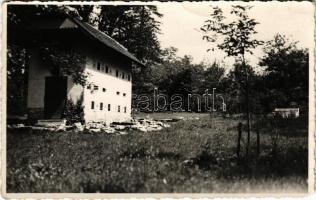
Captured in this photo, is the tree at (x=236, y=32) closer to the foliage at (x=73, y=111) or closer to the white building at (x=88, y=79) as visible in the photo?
the white building at (x=88, y=79)

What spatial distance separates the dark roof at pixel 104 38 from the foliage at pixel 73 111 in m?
1.30

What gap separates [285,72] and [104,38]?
4251 mm

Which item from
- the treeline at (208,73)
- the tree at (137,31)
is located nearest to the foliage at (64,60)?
the treeline at (208,73)

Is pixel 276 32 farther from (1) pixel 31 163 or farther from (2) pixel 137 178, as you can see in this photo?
(1) pixel 31 163

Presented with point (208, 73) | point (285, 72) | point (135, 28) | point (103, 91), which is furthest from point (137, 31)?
point (285, 72)

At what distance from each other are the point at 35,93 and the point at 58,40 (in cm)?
118

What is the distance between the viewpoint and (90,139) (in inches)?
313

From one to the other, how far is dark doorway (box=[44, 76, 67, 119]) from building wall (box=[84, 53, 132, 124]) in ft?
1.63

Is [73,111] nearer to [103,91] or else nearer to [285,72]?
[103,91]

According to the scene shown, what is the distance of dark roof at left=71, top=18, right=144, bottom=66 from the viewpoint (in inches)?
353

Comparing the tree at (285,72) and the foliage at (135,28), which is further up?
the foliage at (135,28)

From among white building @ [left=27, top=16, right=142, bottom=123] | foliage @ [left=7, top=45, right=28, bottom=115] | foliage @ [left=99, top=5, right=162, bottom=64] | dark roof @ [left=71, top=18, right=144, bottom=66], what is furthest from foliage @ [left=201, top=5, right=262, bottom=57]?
foliage @ [left=7, top=45, right=28, bottom=115]

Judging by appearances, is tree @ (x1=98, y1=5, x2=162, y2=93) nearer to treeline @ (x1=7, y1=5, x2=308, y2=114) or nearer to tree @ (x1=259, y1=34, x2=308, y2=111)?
treeline @ (x1=7, y1=5, x2=308, y2=114)

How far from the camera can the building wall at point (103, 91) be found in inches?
365
